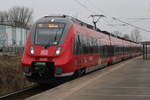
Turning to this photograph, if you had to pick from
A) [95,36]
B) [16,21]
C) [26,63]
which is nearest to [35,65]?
[26,63]

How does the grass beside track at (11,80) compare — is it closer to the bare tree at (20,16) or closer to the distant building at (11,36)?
the distant building at (11,36)

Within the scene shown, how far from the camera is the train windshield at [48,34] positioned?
1491 cm

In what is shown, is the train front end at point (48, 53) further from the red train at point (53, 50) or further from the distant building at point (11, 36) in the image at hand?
the distant building at point (11, 36)

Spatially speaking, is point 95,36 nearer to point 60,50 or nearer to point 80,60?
point 80,60

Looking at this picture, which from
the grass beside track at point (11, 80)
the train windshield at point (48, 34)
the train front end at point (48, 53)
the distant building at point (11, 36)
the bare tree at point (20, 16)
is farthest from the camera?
the bare tree at point (20, 16)

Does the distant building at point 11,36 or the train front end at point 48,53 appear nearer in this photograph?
the train front end at point 48,53

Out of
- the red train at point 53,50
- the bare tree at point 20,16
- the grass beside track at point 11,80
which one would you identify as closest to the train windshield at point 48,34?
the red train at point 53,50

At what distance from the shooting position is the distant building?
5884 cm

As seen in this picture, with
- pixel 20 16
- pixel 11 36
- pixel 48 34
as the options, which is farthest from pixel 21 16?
pixel 48 34

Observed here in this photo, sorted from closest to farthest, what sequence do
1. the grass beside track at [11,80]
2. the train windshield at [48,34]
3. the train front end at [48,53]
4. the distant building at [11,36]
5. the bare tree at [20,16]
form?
the train front end at [48,53], the train windshield at [48,34], the grass beside track at [11,80], the distant building at [11,36], the bare tree at [20,16]

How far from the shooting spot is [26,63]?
1445 centimetres

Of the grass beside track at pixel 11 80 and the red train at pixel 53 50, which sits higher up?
the red train at pixel 53 50

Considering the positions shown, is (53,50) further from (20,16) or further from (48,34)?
(20,16)

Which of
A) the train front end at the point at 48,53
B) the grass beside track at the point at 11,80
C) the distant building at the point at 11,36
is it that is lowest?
the grass beside track at the point at 11,80
